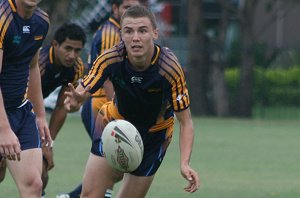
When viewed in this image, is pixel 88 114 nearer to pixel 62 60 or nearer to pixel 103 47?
pixel 103 47

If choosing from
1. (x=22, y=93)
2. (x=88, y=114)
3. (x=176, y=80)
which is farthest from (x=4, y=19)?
(x=88, y=114)

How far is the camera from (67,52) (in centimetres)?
1048

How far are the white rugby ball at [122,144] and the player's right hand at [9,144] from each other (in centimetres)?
75

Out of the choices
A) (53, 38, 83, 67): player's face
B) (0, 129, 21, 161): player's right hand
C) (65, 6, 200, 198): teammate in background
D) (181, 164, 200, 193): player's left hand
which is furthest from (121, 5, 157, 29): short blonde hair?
(53, 38, 83, 67): player's face

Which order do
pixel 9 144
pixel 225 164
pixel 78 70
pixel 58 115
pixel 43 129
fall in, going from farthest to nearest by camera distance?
1. pixel 225 164
2. pixel 58 115
3. pixel 78 70
4. pixel 43 129
5. pixel 9 144

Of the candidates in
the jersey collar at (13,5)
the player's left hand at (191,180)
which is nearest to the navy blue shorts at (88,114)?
the jersey collar at (13,5)

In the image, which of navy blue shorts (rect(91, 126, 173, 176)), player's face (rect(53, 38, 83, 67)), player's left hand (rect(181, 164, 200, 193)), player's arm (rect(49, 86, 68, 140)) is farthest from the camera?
player's arm (rect(49, 86, 68, 140))

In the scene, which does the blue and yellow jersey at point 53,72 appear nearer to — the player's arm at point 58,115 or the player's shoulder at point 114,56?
the player's arm at point 58,115

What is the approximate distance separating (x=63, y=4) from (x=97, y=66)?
20.2 meters

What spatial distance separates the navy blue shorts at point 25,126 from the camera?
7.91 meters

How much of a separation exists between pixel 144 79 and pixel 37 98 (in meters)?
0.97

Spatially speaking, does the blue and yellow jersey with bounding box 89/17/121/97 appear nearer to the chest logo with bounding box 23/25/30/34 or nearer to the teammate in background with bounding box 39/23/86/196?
the teammate in background with bounding box 39/23/86/196

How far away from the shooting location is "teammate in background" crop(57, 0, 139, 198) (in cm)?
1077

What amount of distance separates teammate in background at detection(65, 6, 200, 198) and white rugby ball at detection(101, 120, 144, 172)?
1.03 ft
